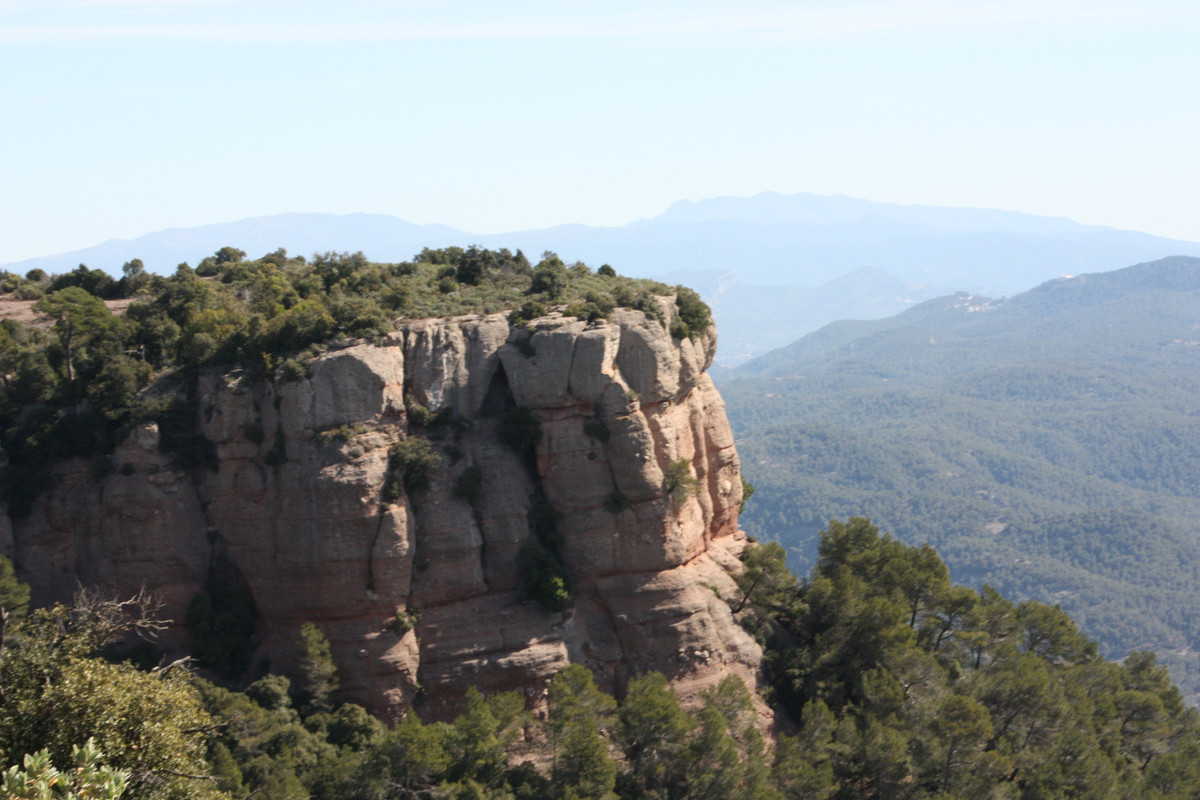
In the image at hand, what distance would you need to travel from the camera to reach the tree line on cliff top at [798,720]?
3756 cm

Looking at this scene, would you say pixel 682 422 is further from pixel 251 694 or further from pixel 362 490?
pixel 251 694

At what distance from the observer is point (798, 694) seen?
160 ft

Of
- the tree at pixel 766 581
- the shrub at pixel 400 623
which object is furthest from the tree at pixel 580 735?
the tree at pixel 766 581

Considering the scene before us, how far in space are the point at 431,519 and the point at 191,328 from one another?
1624cm

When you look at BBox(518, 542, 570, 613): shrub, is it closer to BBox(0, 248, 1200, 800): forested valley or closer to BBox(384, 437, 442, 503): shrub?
BBox(0, 248, 1200, 800): forested valley

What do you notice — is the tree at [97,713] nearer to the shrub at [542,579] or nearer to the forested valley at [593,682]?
the forested valley at [593,682]

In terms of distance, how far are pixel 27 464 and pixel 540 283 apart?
26801mm

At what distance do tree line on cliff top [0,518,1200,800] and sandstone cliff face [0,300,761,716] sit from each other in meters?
1.89

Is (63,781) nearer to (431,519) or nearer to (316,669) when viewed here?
(316,669)

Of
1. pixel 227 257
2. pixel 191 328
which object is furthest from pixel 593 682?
pixel 227 257

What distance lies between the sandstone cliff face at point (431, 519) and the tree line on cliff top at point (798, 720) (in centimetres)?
189

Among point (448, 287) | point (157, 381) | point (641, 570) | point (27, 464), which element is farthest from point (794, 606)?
point (27, 464)

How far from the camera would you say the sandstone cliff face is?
42000 millimetres

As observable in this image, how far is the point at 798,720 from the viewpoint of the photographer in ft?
160
